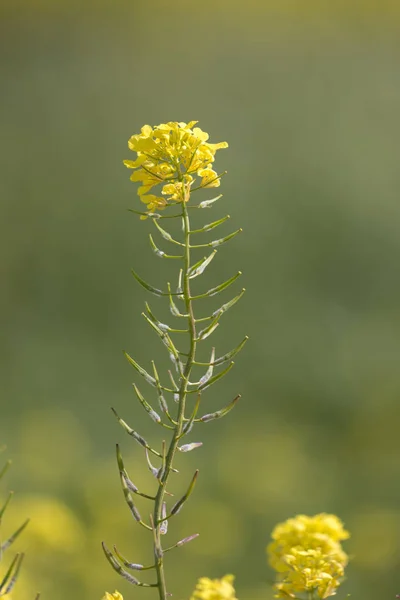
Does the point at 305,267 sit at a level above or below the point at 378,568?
above

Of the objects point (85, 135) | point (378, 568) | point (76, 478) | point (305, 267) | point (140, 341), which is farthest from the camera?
point (85, 135)

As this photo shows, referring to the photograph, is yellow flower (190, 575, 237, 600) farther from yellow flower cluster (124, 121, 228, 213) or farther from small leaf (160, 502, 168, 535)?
yellow flower cluster (124, 121, 228, 213)

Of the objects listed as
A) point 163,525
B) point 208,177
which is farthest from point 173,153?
point 163,525

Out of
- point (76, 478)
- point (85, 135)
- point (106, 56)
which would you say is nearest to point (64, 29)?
point (106, 56)

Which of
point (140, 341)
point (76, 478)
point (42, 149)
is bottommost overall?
point (76, 478)

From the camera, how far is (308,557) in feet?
2.32

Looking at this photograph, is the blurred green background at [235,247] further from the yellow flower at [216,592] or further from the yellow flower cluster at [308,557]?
the yellow flower at [216,592]

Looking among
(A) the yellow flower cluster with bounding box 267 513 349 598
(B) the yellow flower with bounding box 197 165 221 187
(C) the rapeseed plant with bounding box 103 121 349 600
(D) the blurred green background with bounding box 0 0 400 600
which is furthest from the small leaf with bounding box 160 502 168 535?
(D) the blurred green background with bounding box 0 0 400 600

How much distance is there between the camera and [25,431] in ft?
11.5

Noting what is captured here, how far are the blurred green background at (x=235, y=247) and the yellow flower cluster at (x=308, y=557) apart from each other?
5.98 ft

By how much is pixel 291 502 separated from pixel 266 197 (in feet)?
8.51

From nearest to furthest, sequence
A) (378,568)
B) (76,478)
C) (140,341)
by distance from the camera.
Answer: (378,568)
(76,478)
(140,341)

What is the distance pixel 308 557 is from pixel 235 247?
14.2 ft

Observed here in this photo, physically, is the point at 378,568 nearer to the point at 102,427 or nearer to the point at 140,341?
the point at 102,427
